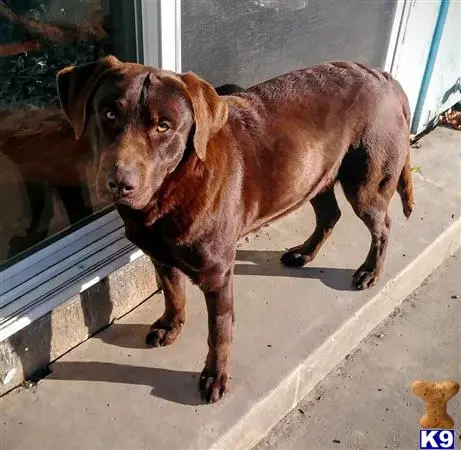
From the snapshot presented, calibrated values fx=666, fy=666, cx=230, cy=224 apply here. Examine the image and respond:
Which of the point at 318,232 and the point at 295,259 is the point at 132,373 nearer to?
the point at 295,259

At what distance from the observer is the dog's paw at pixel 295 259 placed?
3.55m

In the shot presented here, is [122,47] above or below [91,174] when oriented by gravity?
above

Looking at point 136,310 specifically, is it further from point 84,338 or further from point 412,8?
point 412,8

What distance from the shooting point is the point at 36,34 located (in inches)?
111

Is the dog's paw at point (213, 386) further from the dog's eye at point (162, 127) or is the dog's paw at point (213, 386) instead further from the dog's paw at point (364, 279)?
the dog's eye at point (162, 127)

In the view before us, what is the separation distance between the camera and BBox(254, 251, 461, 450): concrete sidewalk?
2902 millimetres

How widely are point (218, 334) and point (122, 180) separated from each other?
2.97 ft

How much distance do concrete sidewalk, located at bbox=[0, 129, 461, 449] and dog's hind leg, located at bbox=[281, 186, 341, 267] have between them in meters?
0.06

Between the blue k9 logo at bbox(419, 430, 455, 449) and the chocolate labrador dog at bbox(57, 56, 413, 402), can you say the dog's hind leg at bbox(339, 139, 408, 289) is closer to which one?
the chocolate labrador dog at bbox(57, 56, 413, 402)

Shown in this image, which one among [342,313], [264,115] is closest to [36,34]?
[264,115]

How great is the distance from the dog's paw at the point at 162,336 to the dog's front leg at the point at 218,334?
11.2 inches

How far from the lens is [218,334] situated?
273 cm

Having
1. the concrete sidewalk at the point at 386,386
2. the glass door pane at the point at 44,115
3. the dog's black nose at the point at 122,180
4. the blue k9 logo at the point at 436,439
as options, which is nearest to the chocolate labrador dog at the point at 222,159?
the dog's black nose at the point at 122,180

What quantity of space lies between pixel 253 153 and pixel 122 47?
828 millimetres
